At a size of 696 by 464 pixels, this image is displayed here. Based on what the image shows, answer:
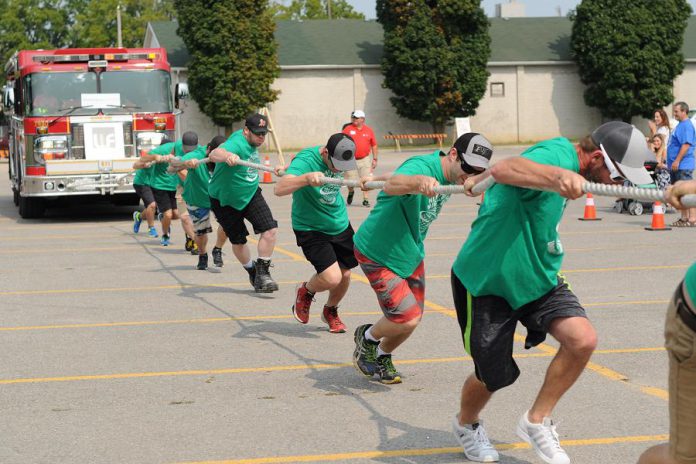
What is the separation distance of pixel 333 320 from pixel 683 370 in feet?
Result: 18.2

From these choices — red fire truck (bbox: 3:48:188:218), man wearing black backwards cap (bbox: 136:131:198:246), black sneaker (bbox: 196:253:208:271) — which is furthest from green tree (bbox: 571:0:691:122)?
black sneaker (bbox: 196:253:208:271)

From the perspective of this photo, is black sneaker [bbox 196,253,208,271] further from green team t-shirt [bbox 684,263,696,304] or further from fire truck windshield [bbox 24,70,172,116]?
green team t-shirt [bbox 684,263,696,304]

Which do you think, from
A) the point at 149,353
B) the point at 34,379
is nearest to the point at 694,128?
the point at 149,353

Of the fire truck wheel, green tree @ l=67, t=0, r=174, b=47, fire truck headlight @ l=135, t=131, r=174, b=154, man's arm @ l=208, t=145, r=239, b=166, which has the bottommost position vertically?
the fire truck wheel

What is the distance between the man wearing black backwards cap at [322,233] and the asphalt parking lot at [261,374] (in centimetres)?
31

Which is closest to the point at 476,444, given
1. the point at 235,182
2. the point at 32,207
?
the point at 235,182

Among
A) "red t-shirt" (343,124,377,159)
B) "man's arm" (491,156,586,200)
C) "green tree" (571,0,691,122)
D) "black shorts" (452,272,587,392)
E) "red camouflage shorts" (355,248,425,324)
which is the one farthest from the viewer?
"green tree" (571,0,691,122)

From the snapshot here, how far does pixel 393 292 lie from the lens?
691 cm

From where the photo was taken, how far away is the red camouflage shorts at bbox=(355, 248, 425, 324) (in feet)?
22.7

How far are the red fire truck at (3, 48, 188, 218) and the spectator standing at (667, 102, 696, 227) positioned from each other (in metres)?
9.15

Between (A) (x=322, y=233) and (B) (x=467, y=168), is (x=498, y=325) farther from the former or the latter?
(A) (x=322, y=233)

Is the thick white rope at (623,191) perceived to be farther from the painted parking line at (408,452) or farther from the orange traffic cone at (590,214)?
the orange traffic cone at (590,214)

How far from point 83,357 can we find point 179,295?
10.3 feet

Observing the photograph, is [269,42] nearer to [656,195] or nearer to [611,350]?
[611,350]
